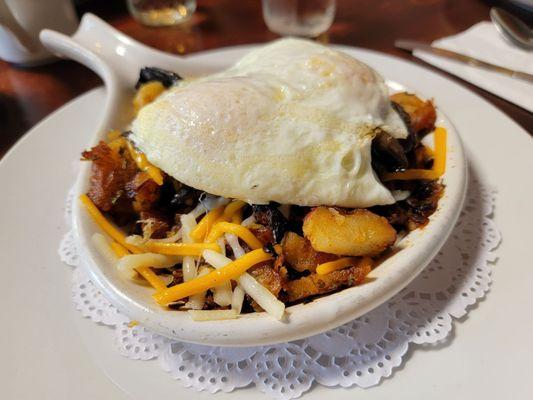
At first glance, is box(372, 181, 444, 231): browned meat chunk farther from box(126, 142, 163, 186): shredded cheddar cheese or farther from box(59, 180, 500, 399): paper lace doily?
box(126, 142, 163, 186): shredded cheddar cheese

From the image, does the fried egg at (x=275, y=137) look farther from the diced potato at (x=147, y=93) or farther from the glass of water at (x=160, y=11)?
the glass of water at (x=160, y=11)

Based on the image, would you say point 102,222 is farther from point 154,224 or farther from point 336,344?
point 336,344

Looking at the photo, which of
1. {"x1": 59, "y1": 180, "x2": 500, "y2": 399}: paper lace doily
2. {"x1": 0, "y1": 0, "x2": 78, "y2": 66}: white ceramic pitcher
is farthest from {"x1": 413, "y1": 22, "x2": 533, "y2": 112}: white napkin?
{"x1": 0, "y1": 0, "x2": 78, "y2": 66}: white ceramic pitcher

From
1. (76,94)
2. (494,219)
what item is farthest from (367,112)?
(76,94)

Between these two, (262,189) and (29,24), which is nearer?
(262,189)

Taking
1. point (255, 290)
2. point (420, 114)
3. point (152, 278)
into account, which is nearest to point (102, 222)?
point (152, 278)

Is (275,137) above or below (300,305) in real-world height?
above
